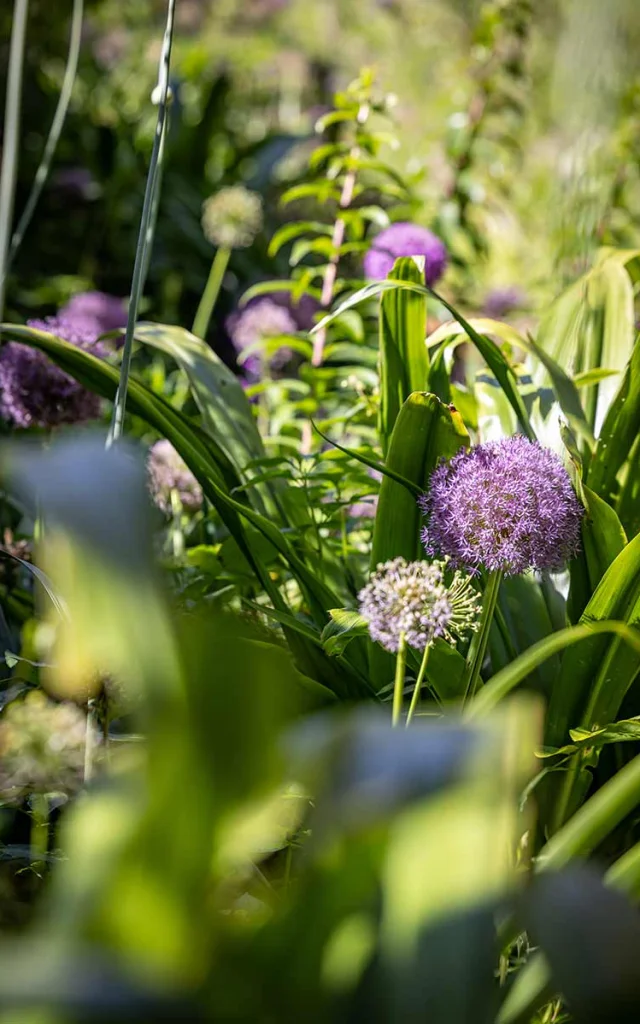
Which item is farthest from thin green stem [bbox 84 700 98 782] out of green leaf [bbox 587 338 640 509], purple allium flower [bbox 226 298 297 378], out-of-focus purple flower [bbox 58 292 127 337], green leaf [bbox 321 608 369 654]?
out-of-focus purple flower [bbox 58 292 127 337]

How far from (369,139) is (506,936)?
1382 millimetres

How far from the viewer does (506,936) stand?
0.58 metres

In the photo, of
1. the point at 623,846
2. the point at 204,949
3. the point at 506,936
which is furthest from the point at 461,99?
the point at 204,949

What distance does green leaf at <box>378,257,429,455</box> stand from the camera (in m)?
1.07

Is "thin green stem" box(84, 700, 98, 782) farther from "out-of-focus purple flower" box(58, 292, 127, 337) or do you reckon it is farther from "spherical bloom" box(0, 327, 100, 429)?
"out-of-focus purple flower" box(58, 292, 127, 337)

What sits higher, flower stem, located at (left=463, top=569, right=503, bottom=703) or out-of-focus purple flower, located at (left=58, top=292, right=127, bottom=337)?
out-of-focus purple flower, located at (left=58, top=292, right=127, bottom=337)

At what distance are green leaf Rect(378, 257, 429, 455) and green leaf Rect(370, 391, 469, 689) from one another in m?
0.13

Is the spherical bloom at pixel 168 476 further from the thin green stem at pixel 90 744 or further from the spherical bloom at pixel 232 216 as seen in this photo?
the spherical bloom at pixel 232 216

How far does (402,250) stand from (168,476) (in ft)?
1.84

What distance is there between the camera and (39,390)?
1141 mm

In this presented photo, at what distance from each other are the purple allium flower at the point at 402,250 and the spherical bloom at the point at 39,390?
1.80 feet

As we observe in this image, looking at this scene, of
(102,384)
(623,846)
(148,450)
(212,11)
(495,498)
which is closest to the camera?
(495,498)

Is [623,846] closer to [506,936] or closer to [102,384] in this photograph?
[506,936]

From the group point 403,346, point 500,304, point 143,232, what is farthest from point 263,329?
point 143,232
